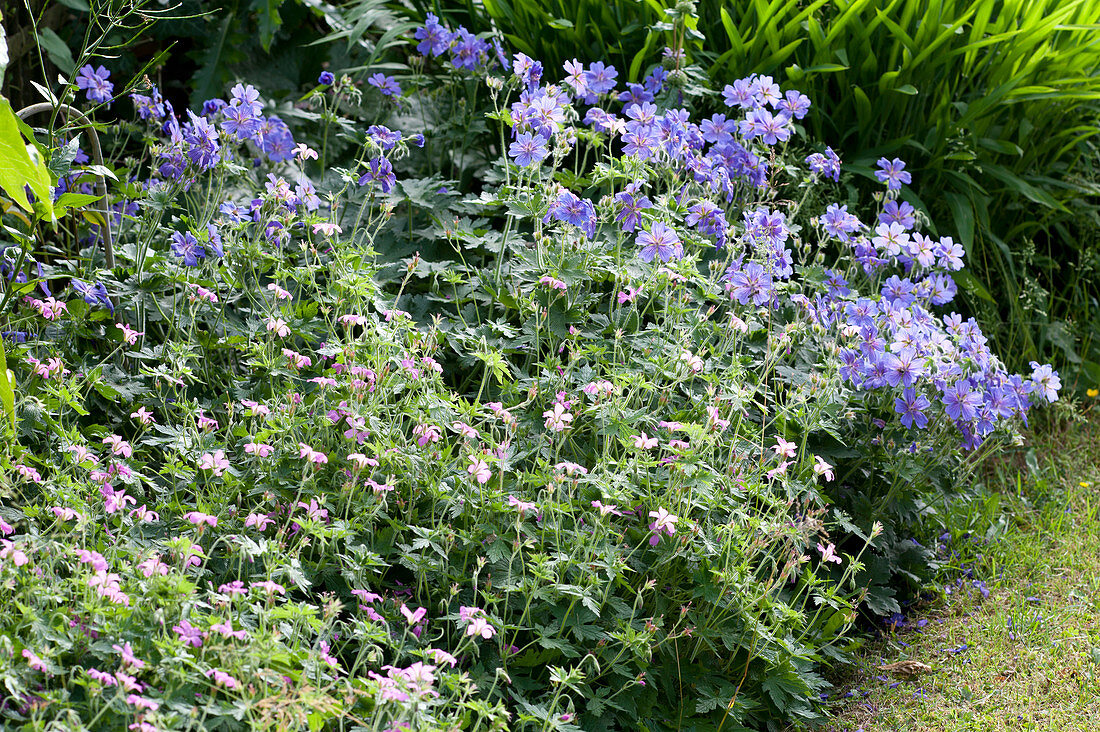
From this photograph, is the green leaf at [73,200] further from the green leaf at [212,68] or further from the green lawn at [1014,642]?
the green lawn at [1014,642]

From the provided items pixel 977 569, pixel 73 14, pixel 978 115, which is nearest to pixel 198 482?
pixel 977 569

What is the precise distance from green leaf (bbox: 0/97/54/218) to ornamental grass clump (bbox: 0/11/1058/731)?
1.12ft

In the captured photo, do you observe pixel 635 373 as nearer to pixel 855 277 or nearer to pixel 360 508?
pixel 360 508

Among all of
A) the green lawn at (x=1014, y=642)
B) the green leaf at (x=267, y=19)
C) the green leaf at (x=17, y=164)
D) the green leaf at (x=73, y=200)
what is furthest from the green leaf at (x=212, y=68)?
the green lawn at (x=1014, y=642)

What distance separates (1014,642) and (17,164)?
2363mm

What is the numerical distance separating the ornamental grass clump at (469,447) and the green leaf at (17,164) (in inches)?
13.5

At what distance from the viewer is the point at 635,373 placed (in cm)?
216

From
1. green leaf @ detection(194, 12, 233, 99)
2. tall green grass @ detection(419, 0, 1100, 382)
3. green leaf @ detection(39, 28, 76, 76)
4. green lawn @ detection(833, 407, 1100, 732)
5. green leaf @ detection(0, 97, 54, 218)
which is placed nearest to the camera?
green leaf @ detection(0, 97, 54, 218)

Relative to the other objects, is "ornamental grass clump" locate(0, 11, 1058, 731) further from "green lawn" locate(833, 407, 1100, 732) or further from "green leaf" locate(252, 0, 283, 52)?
"green leaf" locate(252, 0, 283, 52)

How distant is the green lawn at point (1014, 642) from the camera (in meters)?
2.27

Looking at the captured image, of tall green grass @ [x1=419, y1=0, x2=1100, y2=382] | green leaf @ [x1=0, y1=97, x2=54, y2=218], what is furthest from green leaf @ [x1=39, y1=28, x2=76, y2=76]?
green leaf @ [x1=0, y1=97, x2=54, y2=218]

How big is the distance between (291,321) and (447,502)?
64cm

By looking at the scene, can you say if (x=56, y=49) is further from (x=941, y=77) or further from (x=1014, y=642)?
(x=1014, y=642)

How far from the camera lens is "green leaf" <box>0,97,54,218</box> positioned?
160 centimetres
